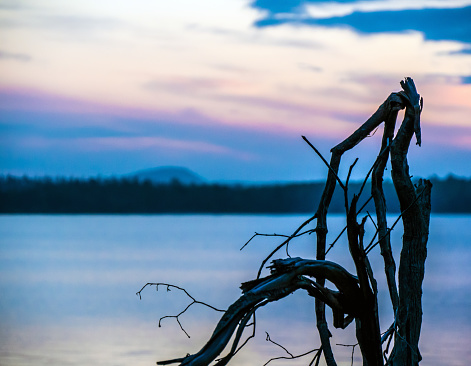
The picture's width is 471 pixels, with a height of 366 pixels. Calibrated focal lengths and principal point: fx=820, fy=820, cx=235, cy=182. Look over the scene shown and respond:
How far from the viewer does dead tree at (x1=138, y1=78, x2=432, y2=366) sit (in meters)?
2.03

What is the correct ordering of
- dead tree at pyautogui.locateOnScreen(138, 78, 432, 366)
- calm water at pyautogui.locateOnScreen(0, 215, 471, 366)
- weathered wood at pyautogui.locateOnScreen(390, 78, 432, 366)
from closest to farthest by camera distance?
1. dead tree at pyautogui.locateOnScreen(138, 78, 432, 366)
2. weathered wood at pyautogui.locateOnScreen(390, 78, 432, 366)
3. calm water at pyautogui.locateOnScreen(0, 215, 471, 366)

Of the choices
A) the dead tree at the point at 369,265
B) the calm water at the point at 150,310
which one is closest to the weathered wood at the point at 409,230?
the dead tree at the point at 369,265

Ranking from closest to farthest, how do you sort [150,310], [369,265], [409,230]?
[369,265] → [409,230] → [150,310]

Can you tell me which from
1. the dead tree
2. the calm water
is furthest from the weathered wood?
the calm water

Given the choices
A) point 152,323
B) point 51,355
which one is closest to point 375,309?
point 51,355

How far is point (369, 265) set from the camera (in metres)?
2.14

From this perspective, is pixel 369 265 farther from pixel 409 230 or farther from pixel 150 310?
pixel 150 310

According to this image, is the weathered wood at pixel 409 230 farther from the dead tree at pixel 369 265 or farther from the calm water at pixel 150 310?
the calm water at pixel 150 310

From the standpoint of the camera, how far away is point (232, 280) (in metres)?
17.4

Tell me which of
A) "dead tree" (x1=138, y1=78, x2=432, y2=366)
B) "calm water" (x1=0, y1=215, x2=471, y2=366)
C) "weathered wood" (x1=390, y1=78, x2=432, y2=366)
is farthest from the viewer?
"calm water" (x1=0, y1=215, x2=471, y2=366)

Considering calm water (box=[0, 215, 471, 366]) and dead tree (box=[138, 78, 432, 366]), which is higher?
dead tree (box=[138, 78, 432, 366])

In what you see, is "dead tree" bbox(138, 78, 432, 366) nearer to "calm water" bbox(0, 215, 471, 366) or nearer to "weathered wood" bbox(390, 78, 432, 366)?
"weathered wood" bbox(390, 78, 432, 366)

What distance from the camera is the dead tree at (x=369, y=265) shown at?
2.03 meters

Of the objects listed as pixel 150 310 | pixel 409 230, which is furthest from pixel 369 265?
pixel 150 310
